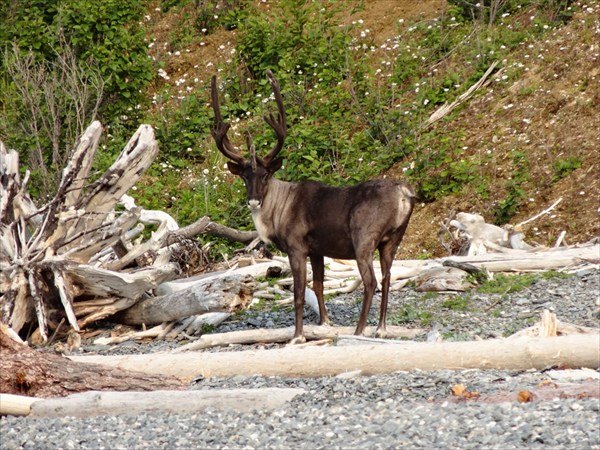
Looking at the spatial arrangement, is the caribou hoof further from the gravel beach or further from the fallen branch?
the fallen branch

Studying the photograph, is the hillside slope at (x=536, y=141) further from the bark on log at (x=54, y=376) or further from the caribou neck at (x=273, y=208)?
the bark on log at (x=54, y=376)

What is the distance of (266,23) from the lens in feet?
74.8

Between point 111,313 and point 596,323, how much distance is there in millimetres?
5266

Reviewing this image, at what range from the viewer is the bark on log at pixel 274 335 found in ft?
39.0

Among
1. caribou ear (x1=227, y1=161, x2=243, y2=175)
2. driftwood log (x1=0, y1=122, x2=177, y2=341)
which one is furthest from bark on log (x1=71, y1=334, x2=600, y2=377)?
caribou ear (x1=227, y1=161, x2=243, y2=175)

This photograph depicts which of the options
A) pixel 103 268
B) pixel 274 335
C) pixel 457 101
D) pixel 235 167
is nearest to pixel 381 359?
pixel 274 335

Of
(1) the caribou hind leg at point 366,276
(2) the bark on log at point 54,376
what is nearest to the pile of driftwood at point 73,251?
(1) the caribou hind leg at point 366,276

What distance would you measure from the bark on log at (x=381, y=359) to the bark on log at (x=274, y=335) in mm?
1421

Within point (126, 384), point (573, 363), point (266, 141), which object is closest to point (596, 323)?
point (573, 363)

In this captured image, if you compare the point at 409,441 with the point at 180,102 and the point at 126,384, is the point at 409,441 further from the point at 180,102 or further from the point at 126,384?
the point at 180,102

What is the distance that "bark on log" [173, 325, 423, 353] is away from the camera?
11891 millimetres

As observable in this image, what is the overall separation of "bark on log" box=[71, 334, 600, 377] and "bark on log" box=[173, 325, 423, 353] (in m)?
1.42

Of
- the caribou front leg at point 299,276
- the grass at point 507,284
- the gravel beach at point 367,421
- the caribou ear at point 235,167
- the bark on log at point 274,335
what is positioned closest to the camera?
the gravel beach at point 367,421

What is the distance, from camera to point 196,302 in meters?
12.9
